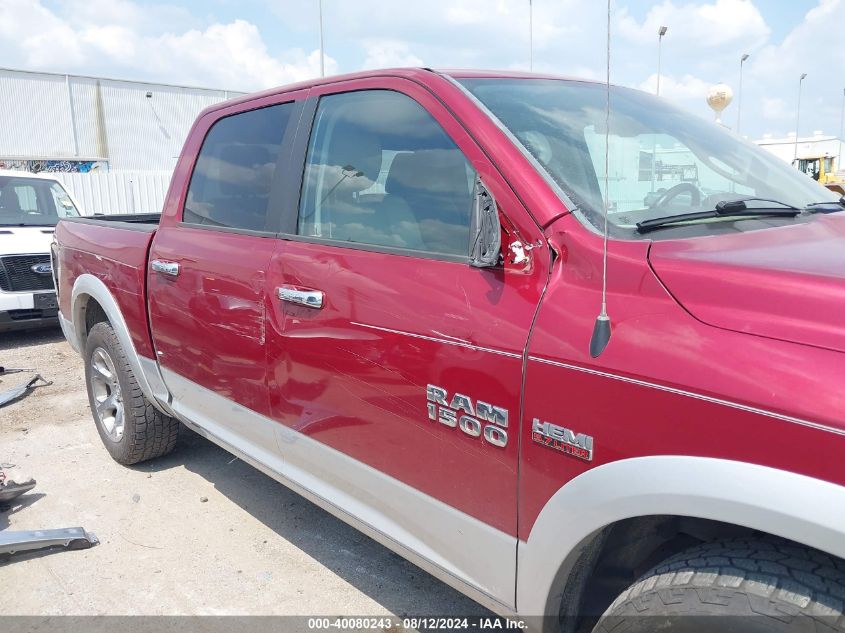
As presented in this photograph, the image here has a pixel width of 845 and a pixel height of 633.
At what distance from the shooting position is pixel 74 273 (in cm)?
416

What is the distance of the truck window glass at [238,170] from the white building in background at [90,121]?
78.3 feet

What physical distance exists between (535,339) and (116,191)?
19.0m

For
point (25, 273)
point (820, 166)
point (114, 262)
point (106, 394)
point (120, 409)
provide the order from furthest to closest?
point (820, 166) < point (25, 273) < point (106, 394) < point (120, 409) < point (114, 262)

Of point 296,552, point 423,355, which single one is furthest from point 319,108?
point 296,552

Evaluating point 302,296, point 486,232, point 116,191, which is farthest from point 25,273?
point 116,191

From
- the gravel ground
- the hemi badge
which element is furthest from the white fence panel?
the hemi badge

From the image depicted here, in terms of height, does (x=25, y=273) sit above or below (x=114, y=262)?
below

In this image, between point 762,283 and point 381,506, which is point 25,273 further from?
point 762,283

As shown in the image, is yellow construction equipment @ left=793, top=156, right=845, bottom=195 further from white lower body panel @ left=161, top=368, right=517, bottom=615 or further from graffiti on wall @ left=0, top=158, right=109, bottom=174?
graffiti on wall @ left=0, top=158, right=109, bottom=174

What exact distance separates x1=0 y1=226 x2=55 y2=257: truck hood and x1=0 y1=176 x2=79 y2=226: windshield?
290 millimetres

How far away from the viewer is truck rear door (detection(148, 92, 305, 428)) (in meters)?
2.66

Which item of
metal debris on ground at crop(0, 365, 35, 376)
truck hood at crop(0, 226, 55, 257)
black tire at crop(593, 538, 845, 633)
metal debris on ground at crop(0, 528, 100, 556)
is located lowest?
metal debris on ground at crop(0, 528, 100, 556)

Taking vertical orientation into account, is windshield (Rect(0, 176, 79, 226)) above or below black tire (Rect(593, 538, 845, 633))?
above

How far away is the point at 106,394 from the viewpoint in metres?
4.12
